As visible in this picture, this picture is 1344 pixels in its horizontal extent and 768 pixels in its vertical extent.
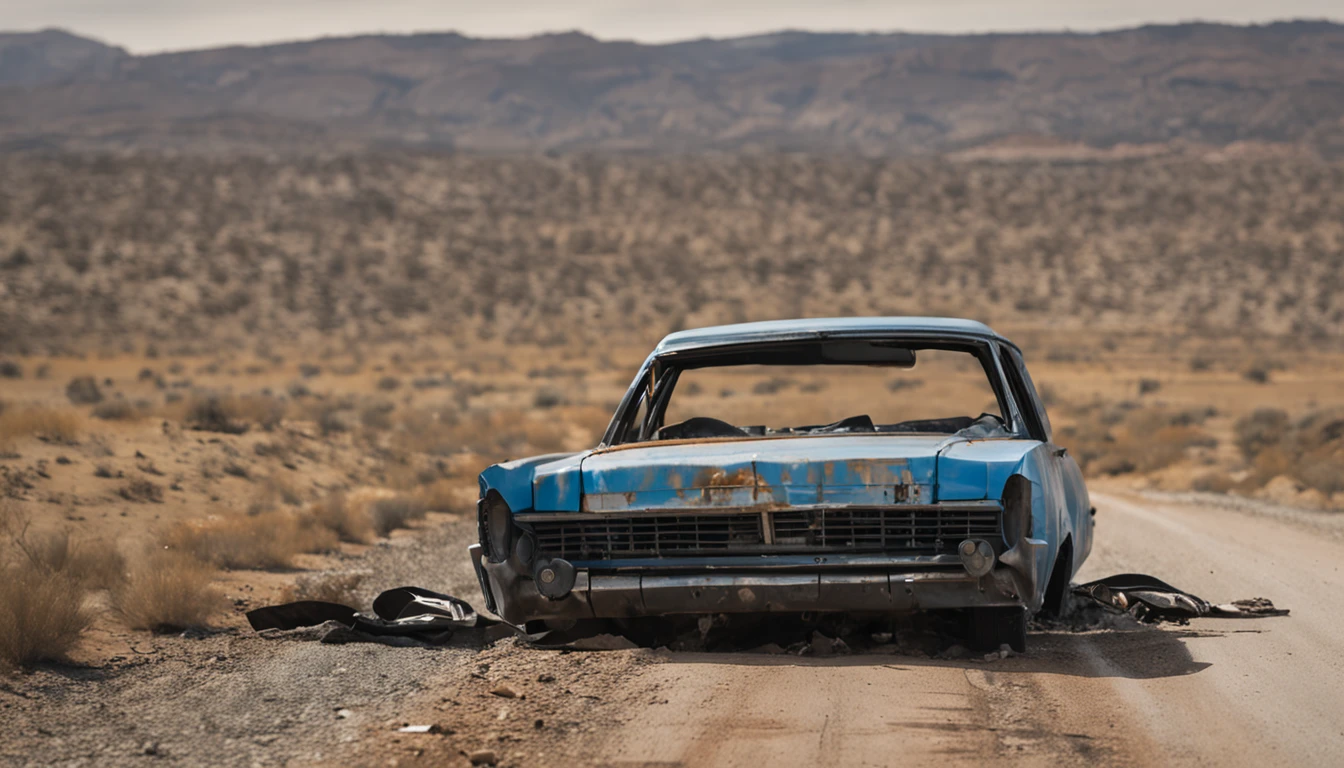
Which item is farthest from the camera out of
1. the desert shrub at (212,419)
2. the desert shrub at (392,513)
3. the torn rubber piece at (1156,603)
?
the desert shrub at (212,419)

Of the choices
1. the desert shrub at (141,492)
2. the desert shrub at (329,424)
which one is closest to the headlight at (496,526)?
the desert shrub at (141,492)

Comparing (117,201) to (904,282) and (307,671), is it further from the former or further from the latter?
(307,671)

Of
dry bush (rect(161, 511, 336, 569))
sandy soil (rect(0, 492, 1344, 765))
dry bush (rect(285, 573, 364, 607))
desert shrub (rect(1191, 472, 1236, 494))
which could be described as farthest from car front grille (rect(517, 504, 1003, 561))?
desert shrub (rect(1191, 472, 1236, 494))

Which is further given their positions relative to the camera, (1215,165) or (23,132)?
(23,132)

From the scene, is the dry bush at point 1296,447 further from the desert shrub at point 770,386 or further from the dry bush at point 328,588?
the desert shrub at point 770,386

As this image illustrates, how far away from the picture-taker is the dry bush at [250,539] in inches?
487

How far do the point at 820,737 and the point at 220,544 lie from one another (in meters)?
7.94

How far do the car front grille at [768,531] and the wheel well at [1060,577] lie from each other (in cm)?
119

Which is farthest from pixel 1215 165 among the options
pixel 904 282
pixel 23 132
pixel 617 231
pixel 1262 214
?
pixel 23 132

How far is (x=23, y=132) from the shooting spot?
166 metres

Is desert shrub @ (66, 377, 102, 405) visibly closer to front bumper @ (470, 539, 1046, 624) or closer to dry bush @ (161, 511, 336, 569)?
dry bush @ (161, 511, 336, 569)

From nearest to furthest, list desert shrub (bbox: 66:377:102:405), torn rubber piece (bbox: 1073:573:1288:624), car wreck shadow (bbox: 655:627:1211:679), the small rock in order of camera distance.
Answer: the small rock, car wreck shadow (bbox: 655:627:1211:679), torn rubber piece (bbox: 1073:573:1288:624), desert shrub (bbox: 66:377:102:405)

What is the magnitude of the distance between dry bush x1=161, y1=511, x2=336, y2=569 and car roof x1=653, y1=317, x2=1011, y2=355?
5.73 meters

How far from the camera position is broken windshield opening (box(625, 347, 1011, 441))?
7930 mm
